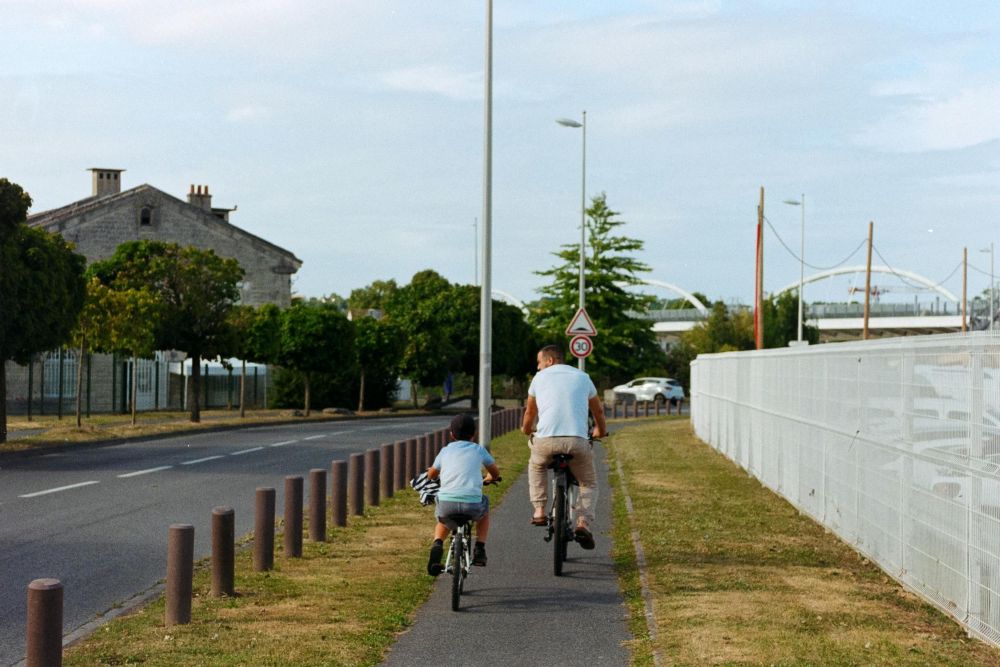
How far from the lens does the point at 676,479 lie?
66.9ft

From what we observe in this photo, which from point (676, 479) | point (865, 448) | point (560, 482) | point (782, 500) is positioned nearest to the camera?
point (560, 482)

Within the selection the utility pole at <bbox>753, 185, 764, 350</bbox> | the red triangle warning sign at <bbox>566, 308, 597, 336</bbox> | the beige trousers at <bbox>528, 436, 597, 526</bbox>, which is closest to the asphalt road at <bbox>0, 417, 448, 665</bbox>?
the beige trousers at <bbox>528, 436, 597, 526</bbox>

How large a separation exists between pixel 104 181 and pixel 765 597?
210ft

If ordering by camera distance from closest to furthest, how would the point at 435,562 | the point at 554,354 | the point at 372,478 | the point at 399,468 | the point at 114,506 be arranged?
the point at 435,562
the point at 554,354
the point at 114,506
the point at 372,478
the point at 399,468

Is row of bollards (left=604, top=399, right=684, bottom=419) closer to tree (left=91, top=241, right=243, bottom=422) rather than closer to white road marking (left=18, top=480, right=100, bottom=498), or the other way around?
tree (left=91, top=241, right=243, bottom=422)

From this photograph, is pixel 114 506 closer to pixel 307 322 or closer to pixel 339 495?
pixel 339 495

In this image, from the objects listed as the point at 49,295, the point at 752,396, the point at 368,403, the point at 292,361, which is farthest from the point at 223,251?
the point at 752,396

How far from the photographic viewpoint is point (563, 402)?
1049cm

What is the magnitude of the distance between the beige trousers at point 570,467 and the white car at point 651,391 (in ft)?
173

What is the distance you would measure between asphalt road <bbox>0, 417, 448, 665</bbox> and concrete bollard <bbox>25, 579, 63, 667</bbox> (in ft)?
5.01

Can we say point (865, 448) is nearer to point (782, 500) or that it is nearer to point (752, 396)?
point (782, 500)

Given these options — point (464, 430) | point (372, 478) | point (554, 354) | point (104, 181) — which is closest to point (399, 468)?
point (372, 478)

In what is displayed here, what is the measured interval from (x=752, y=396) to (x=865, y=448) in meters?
9.58

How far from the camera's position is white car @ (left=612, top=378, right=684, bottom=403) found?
64.0 meters
